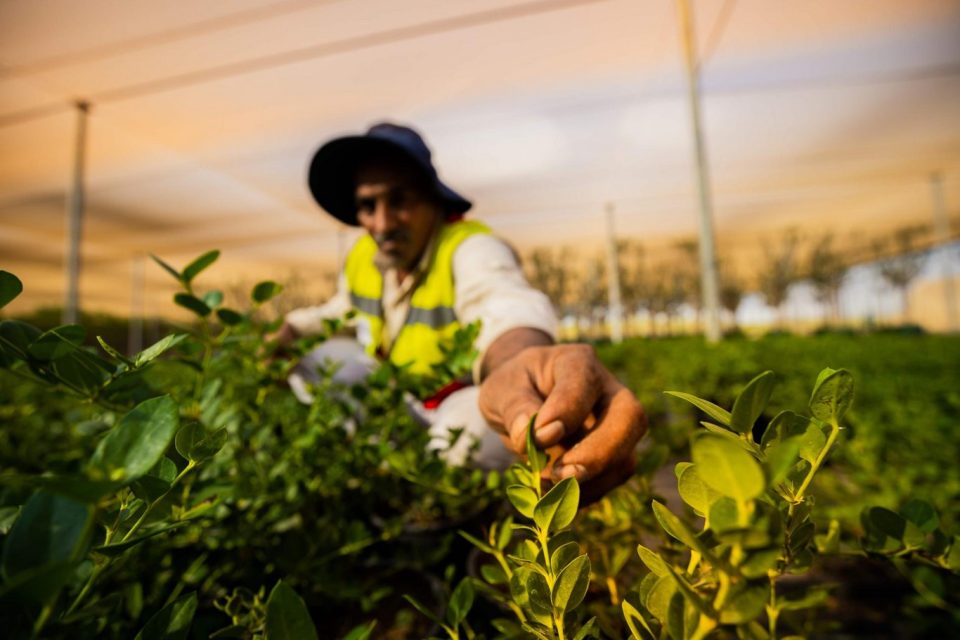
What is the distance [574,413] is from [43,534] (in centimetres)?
36

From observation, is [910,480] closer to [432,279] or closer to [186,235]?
[432,279]

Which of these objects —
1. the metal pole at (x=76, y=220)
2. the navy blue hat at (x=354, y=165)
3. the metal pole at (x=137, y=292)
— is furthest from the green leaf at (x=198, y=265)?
the metal pole at (x=137, y=292)

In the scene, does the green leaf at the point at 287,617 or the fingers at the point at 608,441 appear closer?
the green leaf at the point at 287,617

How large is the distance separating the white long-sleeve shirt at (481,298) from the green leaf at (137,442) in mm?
523

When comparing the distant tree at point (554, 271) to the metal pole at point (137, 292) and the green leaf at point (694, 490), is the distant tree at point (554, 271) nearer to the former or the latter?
the metal pole at point (137, 292)

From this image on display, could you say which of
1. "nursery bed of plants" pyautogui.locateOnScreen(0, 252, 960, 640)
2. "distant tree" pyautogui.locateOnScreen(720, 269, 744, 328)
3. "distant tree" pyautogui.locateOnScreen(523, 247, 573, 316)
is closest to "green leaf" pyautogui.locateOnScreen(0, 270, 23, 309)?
"nursery bed of plants" pyautogui.locateOnScreen(0, 252, 960, 640)

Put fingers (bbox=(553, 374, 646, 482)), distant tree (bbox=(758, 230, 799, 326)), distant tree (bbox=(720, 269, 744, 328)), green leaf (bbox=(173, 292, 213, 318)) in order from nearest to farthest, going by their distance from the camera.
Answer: fingers (bbox=(553, 374, 646, 482)), green leaf (bbox=(173, 292, 213, 318)), distant tree (bbox=(758, 230, 799, 326)), distant tree (bbox=(720, 269, 744, 328))

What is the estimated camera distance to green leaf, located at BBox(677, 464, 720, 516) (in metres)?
0.24

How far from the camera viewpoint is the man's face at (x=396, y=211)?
1.55 metres

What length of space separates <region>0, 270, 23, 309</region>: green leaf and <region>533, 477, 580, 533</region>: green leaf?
12.7 inches

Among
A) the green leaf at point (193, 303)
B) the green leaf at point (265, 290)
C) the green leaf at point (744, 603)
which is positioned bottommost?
the green leaf at point (744, 603)

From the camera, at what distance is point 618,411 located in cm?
47

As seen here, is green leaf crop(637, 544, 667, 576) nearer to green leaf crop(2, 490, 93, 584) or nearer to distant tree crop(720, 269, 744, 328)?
green leaf crop(2, 490, 93, 584)

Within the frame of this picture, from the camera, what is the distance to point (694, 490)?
0.24 m
